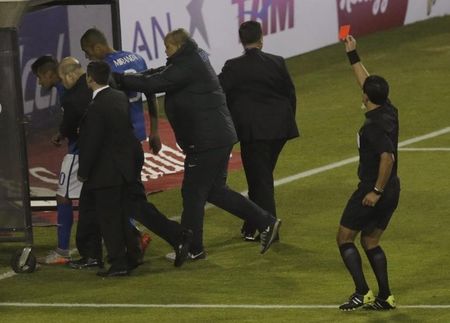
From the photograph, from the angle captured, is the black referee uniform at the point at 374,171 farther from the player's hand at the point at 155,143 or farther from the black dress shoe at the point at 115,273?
the player's hand at the point at 155,143

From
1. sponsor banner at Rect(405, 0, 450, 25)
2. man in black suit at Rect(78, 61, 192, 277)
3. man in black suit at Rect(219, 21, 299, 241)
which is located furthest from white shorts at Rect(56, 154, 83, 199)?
sponsor banner at Rect(405, 0, 450, 25)

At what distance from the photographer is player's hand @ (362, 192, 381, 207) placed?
12094mm

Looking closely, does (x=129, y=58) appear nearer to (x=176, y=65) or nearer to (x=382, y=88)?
(x=176, y=65)

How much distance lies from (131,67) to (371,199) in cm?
341

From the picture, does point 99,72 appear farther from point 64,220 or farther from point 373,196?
point 373,196

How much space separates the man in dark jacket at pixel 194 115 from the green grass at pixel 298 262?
0.53 metres

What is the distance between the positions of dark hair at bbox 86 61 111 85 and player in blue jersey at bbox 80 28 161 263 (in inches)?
29.0

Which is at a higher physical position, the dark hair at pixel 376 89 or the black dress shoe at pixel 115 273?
the dark hair at pixel 376 89

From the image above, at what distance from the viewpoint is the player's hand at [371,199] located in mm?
12094

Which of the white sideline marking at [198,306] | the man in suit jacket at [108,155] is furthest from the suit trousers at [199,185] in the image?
the white sideline marking at [198,306]

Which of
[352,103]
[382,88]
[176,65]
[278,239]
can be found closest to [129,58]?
[176,65]

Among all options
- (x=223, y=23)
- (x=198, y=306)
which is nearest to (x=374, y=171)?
(x=198, y=306)

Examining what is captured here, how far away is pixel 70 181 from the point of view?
1423 centimetres

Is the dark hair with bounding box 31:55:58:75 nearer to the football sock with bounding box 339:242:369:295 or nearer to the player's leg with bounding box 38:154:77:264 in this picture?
the player's leg with bounding box 38:154:77:264
